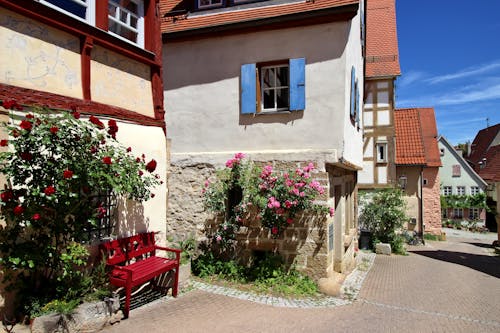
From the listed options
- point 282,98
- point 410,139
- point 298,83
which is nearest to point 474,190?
point 410,139

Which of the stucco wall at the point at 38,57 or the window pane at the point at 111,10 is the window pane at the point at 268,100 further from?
the stucco wall at the point at 38,57

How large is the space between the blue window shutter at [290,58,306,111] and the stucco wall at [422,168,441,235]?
17487 mm

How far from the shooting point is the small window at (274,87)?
26.8 ft

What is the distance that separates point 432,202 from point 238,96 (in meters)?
18.1

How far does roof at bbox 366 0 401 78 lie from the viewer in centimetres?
1626

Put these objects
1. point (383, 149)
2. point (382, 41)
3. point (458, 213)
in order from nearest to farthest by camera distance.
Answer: point (383, 149) → point (382, 41) → point (458, 213)

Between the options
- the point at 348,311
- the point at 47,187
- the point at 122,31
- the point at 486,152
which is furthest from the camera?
the point at 486,152

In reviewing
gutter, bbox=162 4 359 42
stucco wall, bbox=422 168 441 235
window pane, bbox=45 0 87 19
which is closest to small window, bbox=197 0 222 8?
gutter, bbox=162 4 359 42

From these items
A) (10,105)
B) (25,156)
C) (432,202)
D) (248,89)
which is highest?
(248,89)

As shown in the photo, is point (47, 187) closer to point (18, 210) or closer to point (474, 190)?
point (18, 210)

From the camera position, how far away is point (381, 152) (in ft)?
54.7

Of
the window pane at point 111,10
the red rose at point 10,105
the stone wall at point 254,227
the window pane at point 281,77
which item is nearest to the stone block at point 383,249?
the stone wall at point 254,227

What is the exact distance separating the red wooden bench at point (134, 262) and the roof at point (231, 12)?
5.01m

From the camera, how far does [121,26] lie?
19.9 ft
